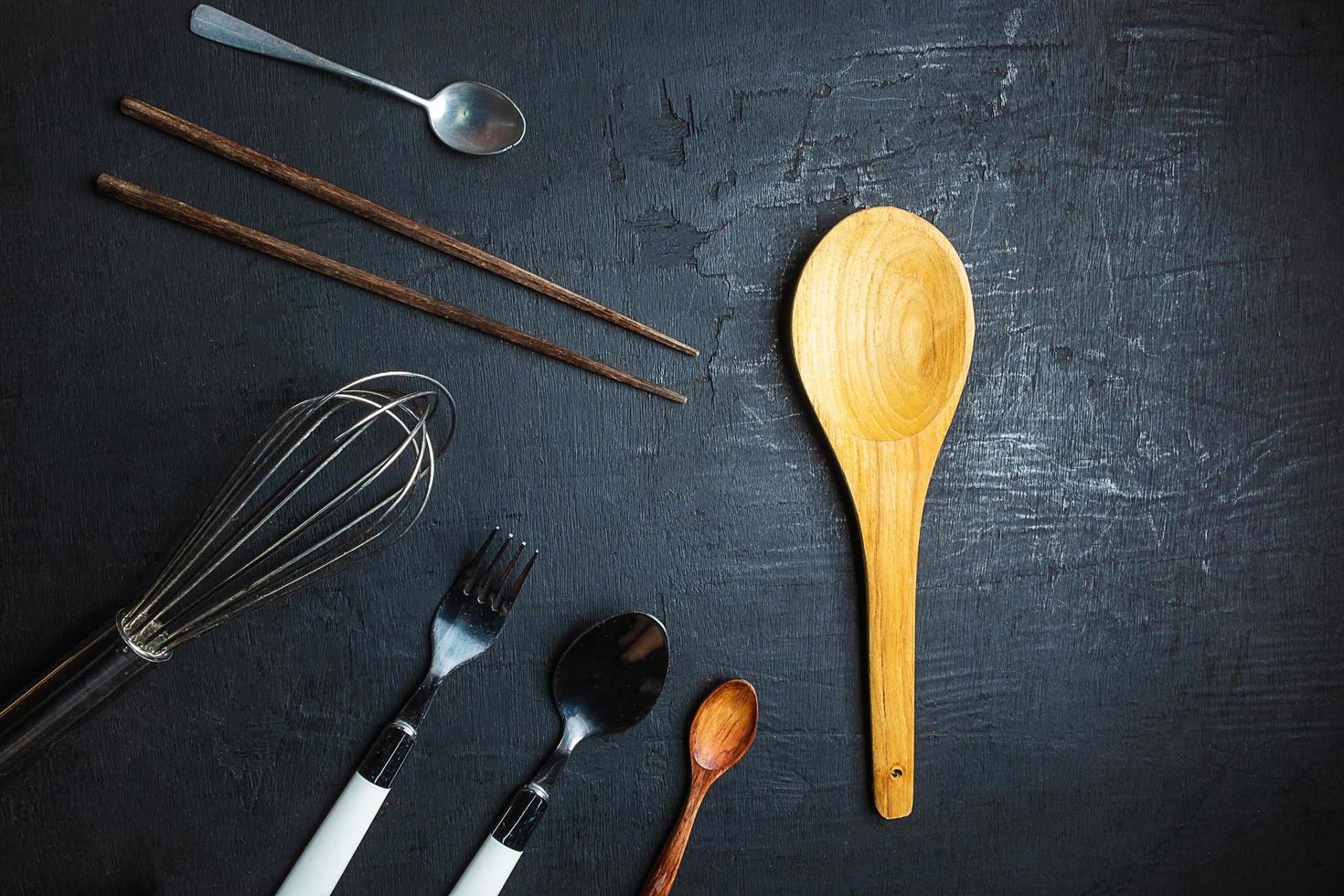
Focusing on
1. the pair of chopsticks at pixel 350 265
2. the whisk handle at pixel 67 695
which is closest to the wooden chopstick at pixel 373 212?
the pair of chopsticks at pixel 350 265

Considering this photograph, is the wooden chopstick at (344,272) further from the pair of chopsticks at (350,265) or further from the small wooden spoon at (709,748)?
the small wooden spoon at (709,748)

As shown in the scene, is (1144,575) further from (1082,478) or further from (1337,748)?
(1337,748)

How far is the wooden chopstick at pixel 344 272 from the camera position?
0.63 m

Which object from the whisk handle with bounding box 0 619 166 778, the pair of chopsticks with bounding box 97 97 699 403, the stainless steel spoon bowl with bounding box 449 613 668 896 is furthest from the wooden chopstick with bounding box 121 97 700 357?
the whisk handle with bounding box 0 619 166 778

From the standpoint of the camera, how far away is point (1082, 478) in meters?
0.77

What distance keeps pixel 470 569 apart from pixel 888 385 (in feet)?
1.13

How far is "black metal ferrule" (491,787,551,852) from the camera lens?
656 millimetres

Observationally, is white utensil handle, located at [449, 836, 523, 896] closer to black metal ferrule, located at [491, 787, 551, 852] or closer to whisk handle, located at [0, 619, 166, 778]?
black metal ferrule, located at [491, 787, 551, 852]

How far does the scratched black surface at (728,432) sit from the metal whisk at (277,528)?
0.08ft

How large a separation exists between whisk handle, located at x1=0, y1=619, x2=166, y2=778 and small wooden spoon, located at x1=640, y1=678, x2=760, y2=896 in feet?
1.23

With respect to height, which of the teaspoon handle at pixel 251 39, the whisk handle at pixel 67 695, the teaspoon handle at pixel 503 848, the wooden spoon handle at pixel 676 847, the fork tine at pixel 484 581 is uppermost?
the teaspoon handle at pixel 251 39

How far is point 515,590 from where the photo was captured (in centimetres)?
→ 67

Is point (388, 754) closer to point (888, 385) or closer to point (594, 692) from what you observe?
point (594, 692)

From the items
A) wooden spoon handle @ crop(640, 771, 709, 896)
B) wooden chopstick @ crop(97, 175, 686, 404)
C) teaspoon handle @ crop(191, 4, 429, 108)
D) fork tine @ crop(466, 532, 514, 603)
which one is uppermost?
teaspoon handle @ crop(191, 4, 429, 108)
